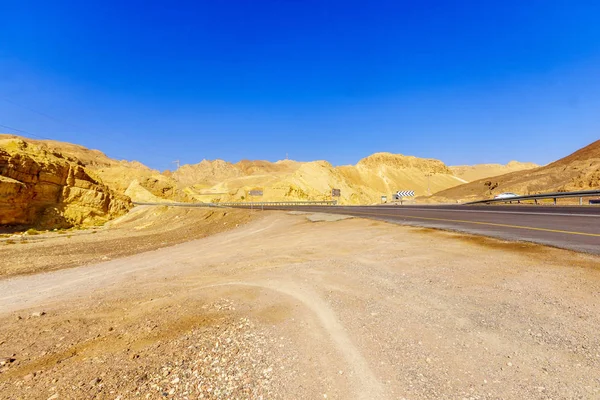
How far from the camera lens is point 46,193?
124 feet

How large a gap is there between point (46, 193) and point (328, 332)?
4684 cm

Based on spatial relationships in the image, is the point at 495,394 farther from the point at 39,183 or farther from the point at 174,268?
A: the point at 39,183

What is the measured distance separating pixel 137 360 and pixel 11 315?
14.3 ft

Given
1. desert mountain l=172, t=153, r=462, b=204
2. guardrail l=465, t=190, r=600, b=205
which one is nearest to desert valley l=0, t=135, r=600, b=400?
guardrail l=465, t=190, r=600, b=205

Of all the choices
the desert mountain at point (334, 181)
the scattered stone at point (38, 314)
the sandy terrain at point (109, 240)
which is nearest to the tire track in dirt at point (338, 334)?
the scattered stone at point (38, 314)

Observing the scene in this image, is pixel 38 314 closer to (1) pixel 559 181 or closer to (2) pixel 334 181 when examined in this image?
(2) pixel 334 181

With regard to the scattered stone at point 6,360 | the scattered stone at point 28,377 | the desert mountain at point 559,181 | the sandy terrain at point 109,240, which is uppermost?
the desert mountain at point 559,181

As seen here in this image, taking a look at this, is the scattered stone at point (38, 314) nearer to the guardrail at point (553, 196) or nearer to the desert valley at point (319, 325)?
the desert valley at point (319, 325)

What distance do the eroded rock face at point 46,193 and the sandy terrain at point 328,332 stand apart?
→ 34961mm

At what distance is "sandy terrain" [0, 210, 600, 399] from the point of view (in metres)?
3.15

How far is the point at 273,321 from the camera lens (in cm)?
480

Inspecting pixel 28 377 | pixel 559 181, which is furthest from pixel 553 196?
pixel 559 181

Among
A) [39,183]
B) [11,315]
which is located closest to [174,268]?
[11,315]

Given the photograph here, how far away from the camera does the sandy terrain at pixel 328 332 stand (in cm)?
315
